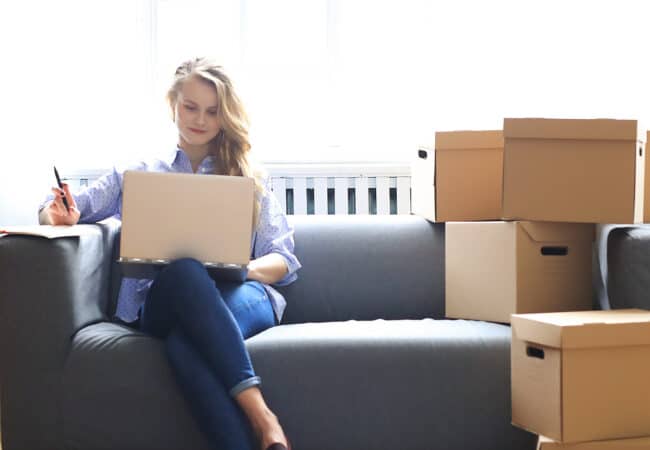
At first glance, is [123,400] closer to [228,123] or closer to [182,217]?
[182,217]

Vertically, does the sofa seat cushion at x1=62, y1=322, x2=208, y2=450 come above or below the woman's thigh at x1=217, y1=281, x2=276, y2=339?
below

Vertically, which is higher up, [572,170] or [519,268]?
[572,170]

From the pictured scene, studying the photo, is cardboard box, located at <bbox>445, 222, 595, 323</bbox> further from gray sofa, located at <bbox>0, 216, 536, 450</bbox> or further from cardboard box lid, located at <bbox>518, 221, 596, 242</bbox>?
gray sofa, located at <bbox>0, 216, 536, 450</bbox>

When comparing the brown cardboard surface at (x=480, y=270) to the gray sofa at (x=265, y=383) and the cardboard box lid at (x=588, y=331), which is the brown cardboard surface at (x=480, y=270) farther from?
the cardboard box lid at (x=588, y=331)

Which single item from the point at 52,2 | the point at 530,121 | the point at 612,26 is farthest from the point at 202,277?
the point at 612,26

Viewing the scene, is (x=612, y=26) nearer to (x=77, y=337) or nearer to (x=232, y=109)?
(x=232, y=109)

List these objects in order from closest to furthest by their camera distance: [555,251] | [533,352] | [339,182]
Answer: [533,352] < [555,251] < [339,182]

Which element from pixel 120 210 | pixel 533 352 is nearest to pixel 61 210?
pixel 120 210

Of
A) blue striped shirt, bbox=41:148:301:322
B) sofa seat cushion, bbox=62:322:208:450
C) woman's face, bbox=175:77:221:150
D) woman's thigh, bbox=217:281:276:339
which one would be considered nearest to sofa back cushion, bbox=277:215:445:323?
blue striped shirt, bbox=41:148:301:322

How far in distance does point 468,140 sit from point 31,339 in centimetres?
120

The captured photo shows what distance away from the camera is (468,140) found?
7.69ft

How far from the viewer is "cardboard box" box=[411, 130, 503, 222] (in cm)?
235

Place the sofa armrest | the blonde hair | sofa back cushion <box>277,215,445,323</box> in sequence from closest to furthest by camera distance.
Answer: the sofa armrest < the blonde hair < sofa back cushion <box>277,215,445,323</box>

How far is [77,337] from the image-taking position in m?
1.99
